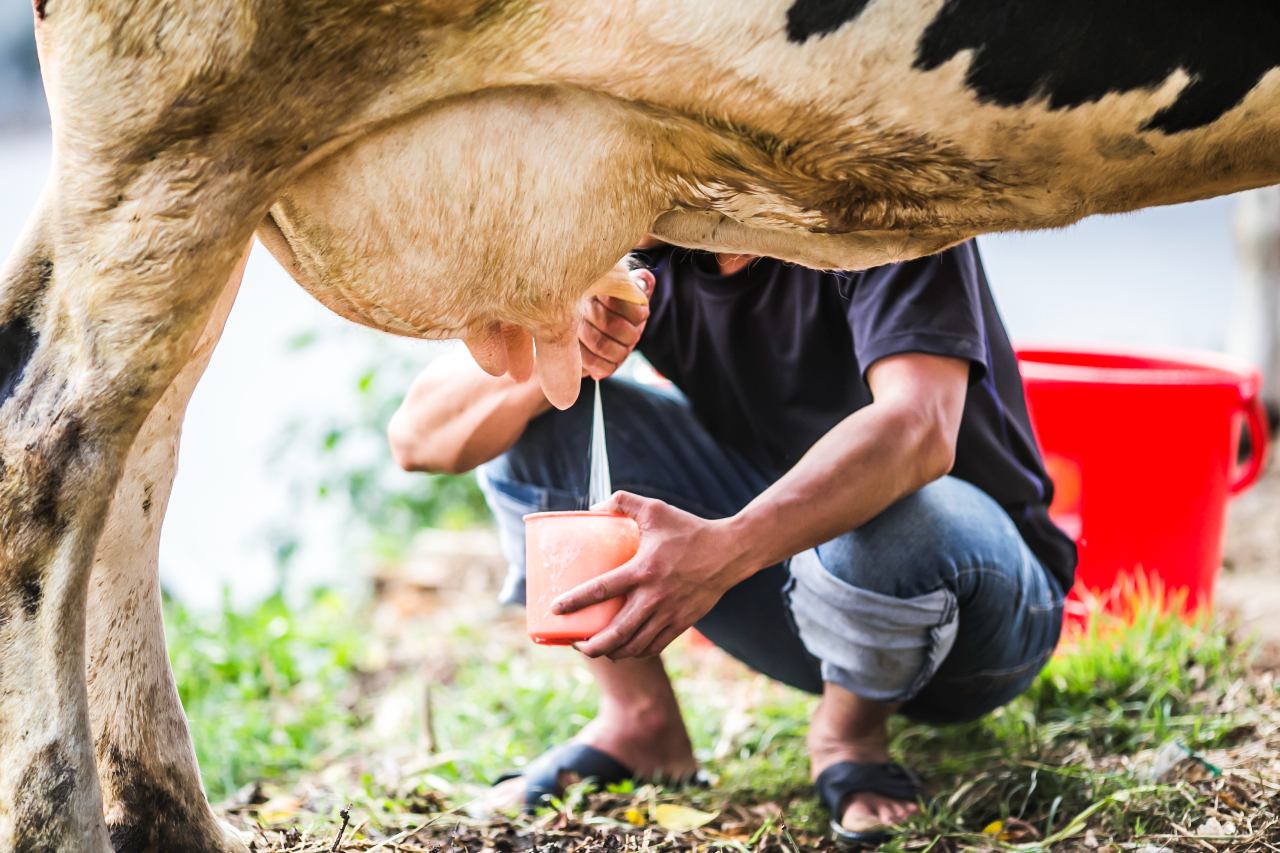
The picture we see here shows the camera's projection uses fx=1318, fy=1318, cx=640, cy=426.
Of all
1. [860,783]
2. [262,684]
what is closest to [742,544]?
[860,783]

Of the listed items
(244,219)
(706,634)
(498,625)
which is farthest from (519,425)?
(498,625)

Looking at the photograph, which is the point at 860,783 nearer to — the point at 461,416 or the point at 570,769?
the point at 570,769

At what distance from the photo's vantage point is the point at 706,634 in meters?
2.15

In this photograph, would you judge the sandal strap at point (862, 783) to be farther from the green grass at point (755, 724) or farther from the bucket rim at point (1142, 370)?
the bucket rim at point (1142, 370)

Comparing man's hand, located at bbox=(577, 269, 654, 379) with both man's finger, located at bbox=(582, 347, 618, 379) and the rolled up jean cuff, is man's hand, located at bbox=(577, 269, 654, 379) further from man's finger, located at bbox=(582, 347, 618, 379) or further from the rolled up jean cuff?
the rolled up jean cuff

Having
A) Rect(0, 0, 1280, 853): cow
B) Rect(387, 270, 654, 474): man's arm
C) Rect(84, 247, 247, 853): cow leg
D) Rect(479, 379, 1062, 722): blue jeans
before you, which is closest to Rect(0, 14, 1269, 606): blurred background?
Rect(479, 379, 1062, 722): blue jeans

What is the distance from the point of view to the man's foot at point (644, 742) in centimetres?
210

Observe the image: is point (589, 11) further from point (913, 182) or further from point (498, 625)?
point (498, 625)

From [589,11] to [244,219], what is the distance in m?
0.37

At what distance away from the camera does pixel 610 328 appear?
5.67 ft

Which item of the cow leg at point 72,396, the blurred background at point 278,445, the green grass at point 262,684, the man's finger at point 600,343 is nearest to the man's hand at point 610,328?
the man's finger at point 600,343

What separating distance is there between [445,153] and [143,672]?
0.66 m

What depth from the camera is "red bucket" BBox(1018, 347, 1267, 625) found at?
8.63ft

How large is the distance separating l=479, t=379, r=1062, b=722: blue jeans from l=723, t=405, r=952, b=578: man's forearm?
153 mm
